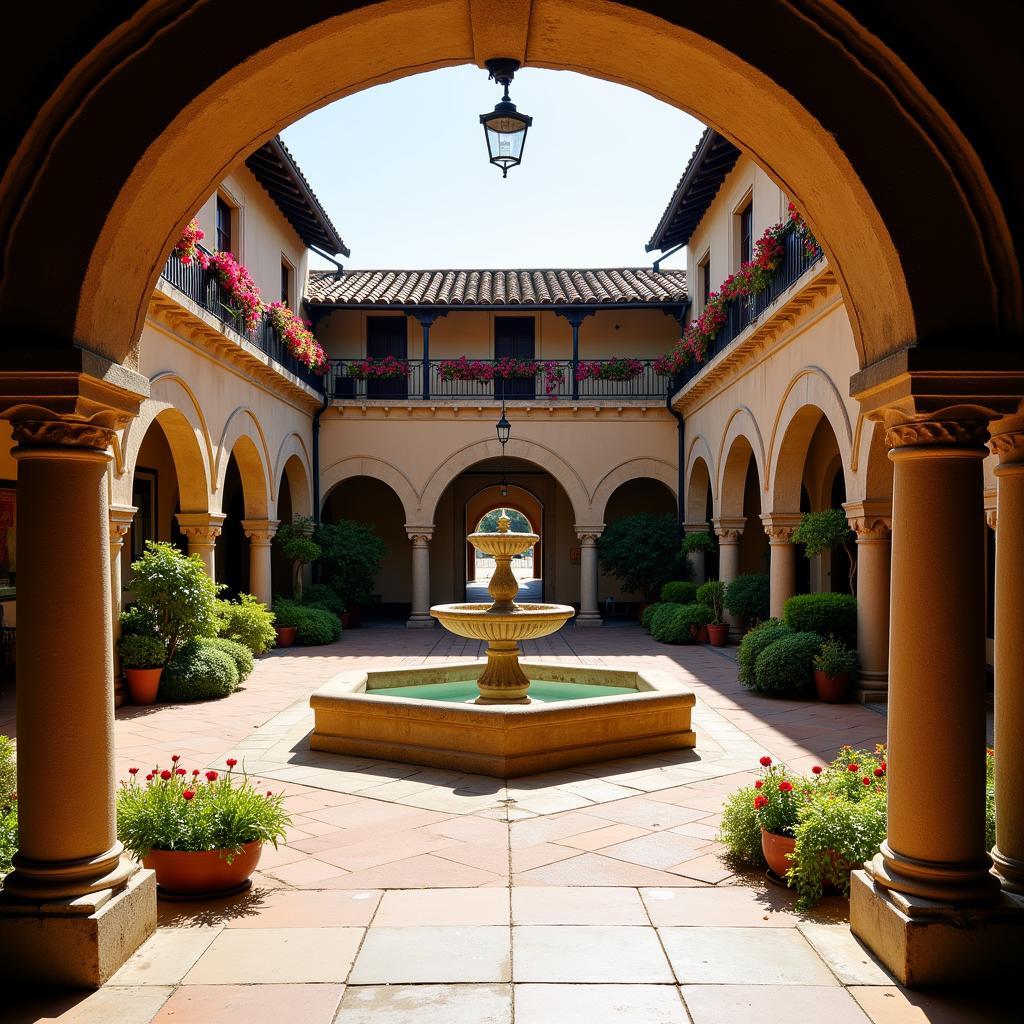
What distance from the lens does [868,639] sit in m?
10.8

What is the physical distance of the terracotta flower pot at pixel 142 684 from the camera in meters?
10.9

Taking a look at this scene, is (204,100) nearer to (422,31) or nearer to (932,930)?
(422,31)

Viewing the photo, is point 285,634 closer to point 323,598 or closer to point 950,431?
point 323,598

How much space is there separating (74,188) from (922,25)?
354 cm

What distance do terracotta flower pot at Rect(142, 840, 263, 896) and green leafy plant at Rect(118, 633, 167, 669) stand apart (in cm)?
661

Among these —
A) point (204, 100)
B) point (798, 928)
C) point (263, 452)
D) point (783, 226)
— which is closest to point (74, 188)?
point (204, 100)

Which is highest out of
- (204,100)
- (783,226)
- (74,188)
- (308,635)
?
(783,226)

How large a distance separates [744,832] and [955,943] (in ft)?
5.26

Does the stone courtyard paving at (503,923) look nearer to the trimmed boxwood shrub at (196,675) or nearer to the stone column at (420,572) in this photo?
the trimmed boxwood shrub at (196,675)

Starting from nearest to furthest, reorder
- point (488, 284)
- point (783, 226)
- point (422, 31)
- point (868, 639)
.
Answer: point (422, 31) < point (868, 639) < point (783, 226) < point (488, 284)

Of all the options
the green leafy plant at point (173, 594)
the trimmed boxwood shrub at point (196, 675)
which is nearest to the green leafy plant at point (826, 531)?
the trimmed boxwood shrub at point (196, 675)

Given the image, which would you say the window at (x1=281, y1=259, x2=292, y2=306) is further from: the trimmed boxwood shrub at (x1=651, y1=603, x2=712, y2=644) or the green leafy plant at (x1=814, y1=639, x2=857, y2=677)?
the green leafy plant at (x1=814, y1=639, x2=857, y2=677)

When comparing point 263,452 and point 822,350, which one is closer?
point 822,350

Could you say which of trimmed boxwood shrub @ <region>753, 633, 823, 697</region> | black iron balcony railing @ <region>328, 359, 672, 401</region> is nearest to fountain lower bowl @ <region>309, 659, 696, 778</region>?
trimmed boxwood shrub @ <region>753, 633, 823, 697</region>
